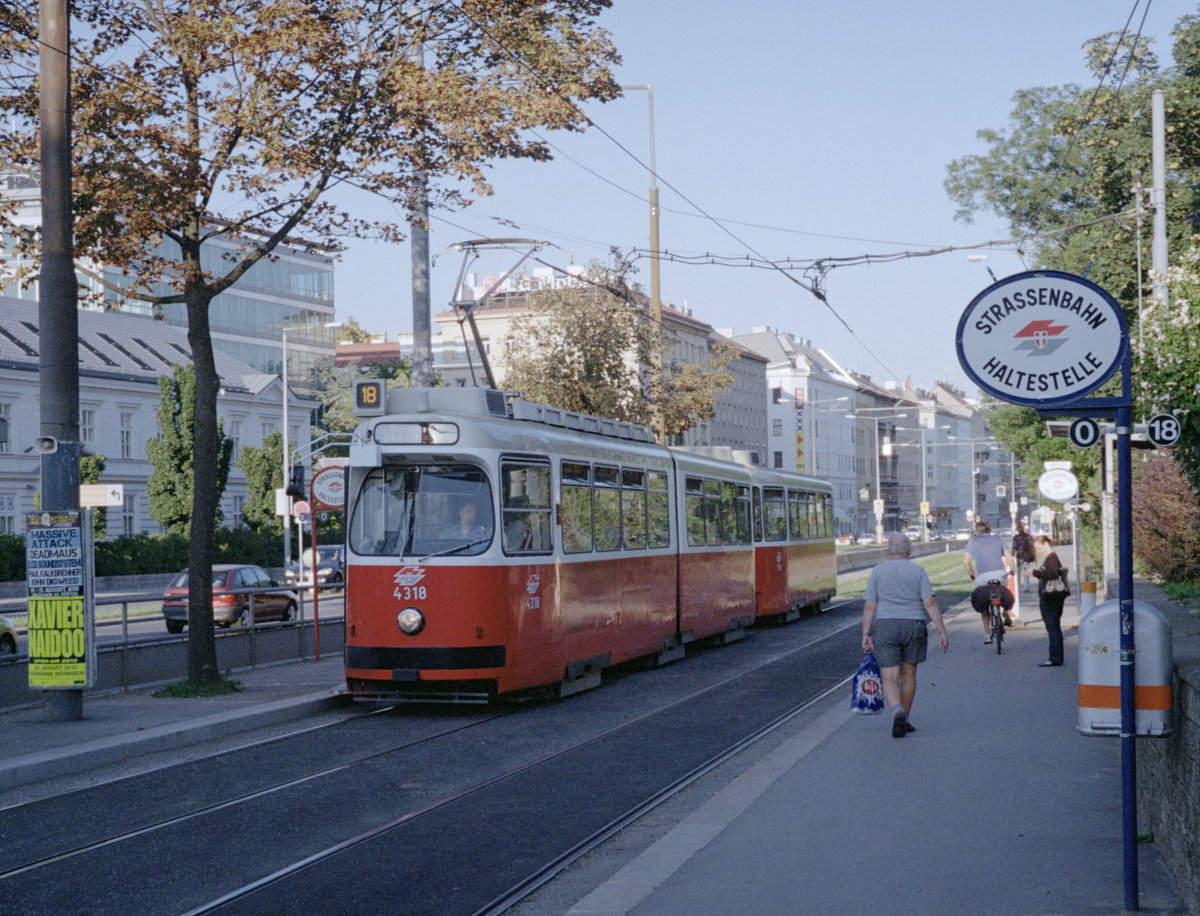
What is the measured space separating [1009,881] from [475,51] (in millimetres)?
13348

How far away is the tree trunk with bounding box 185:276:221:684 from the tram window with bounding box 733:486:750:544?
10.5m

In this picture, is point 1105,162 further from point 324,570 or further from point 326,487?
point 324,570

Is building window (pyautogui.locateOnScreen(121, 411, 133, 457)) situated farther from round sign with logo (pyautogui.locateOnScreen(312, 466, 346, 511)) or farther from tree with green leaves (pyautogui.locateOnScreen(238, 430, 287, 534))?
round sign with logo (pyautogui.locateOnScreen(312, 466, 346, 511))

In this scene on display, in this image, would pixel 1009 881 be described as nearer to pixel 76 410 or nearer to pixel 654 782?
pixel 654 782

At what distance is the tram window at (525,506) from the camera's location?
15125 mm

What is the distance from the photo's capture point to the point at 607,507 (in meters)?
18.1

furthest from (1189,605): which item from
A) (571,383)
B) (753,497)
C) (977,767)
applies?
(571,383)

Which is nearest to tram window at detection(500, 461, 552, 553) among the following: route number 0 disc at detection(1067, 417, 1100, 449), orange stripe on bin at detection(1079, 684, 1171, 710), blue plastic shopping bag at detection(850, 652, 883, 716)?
blue plastic shopping bag at detection(850, 652, 883, 716)

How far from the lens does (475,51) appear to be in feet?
59.4

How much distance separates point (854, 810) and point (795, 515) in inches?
843

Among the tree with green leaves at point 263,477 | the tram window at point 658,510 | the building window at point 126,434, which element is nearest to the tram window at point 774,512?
the tram window at point 658,510

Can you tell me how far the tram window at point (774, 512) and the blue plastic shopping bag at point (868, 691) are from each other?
1457cm

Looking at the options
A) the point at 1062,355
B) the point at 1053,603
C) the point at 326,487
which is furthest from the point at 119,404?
the point at 1062,355

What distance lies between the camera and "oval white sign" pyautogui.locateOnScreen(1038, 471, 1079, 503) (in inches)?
969
